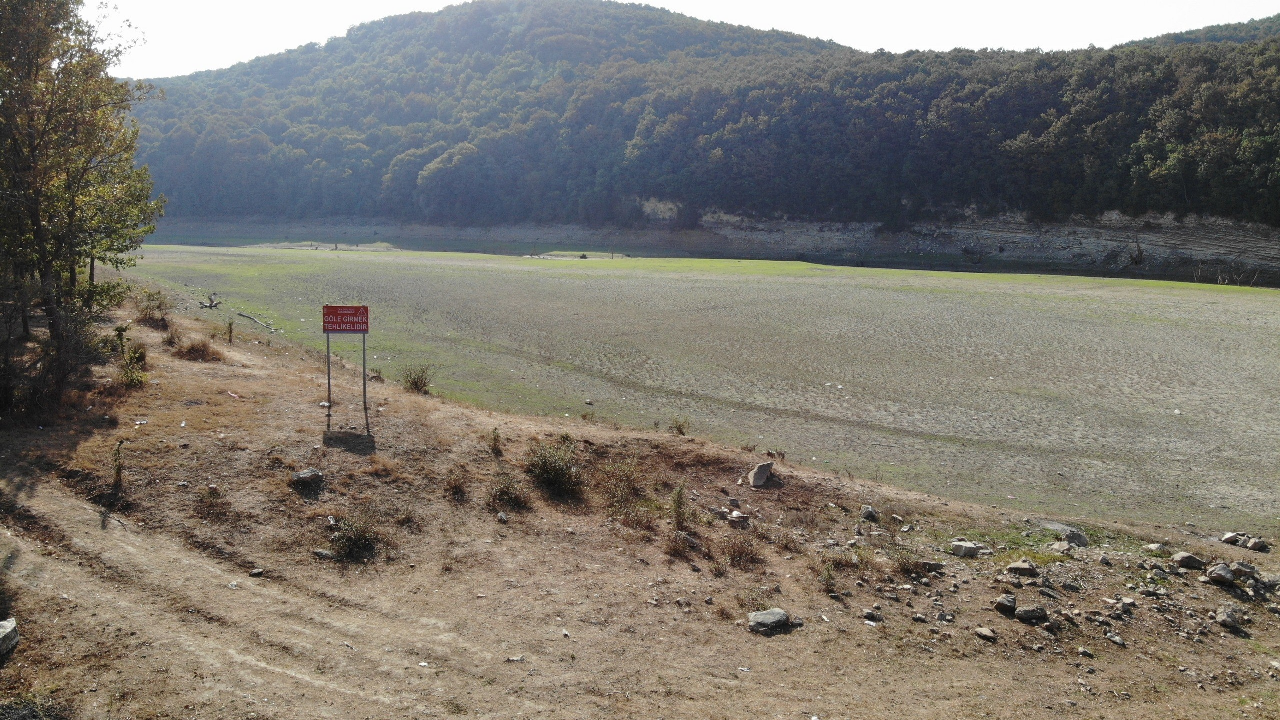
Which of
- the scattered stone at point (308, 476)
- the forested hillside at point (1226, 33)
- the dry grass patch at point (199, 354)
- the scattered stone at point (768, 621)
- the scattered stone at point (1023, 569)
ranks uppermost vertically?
the forested hillside at point (1226, 33)

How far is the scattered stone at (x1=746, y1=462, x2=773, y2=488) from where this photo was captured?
1003 centimetres

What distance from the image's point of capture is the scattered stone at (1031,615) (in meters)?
6.77

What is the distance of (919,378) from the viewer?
643 inches

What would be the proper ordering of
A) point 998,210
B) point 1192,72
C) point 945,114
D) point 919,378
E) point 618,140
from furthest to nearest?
1. point 618,140
2. point 945,114
3. point 998,210
4. point 1192,72
5. point 919,378

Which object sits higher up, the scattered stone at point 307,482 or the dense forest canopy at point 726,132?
the dense forest canopy at point 726,132

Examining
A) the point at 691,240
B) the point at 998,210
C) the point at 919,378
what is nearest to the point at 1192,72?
the point at 998,210

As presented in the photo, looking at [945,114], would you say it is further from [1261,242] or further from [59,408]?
[59,408]

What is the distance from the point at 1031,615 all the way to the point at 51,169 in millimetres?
13950

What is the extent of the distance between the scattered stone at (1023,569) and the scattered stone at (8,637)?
8363 mm

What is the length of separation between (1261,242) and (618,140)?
4934cm

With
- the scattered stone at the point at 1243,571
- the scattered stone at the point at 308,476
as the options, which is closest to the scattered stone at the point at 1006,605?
the scattered stone at the point at 1243,571

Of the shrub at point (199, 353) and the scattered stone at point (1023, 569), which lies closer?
the scattered stone at point (1023, 569)

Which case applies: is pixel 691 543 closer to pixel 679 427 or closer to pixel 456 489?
pixel 456 489

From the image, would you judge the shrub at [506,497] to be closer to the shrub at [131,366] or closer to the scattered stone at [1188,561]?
the shrub at [131,366]
